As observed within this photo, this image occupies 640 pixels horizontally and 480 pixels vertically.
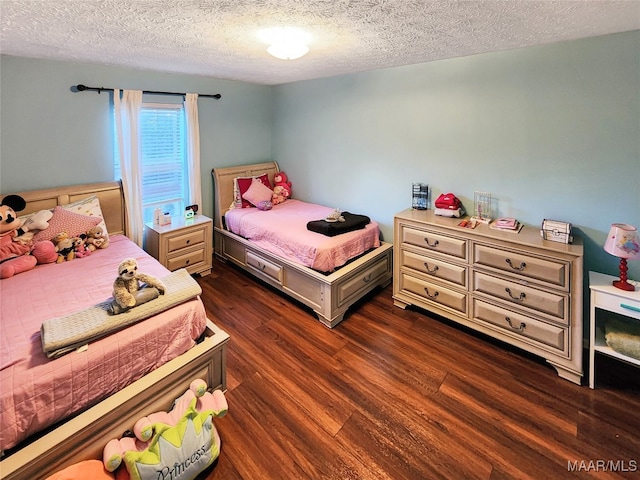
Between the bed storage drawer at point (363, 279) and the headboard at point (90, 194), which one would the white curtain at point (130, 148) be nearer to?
the headboard at point (90, 194)

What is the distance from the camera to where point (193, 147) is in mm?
3787

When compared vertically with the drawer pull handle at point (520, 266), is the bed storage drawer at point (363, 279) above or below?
below

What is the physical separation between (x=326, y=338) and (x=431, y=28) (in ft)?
7.59

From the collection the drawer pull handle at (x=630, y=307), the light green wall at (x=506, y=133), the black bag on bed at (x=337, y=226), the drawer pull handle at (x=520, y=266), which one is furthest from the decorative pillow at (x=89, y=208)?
the drawer pull handle at (x=630, y=307)

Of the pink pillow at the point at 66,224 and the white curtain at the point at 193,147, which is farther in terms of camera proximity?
the white curtain at the point at 193,147

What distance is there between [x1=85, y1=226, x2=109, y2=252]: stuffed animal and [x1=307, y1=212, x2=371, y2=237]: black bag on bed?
5.98ft

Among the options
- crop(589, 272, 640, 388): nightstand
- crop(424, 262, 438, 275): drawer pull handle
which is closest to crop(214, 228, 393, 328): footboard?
crop(424, 262, 438, 275): drawer pull handle

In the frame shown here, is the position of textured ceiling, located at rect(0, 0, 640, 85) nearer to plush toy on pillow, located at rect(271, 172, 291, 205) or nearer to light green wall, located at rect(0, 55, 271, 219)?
light green wall, located at rect(0, 55, 271, 219)

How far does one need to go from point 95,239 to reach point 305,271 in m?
1.82

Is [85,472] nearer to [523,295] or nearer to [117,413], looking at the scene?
[117,413]

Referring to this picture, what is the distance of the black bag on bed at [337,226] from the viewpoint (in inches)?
121

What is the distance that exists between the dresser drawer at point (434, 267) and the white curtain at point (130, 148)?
9.08 feet

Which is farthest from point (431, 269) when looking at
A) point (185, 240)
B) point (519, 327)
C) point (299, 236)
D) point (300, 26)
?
point (185, 240)

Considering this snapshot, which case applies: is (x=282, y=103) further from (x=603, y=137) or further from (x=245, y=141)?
(x=603, y=137)
